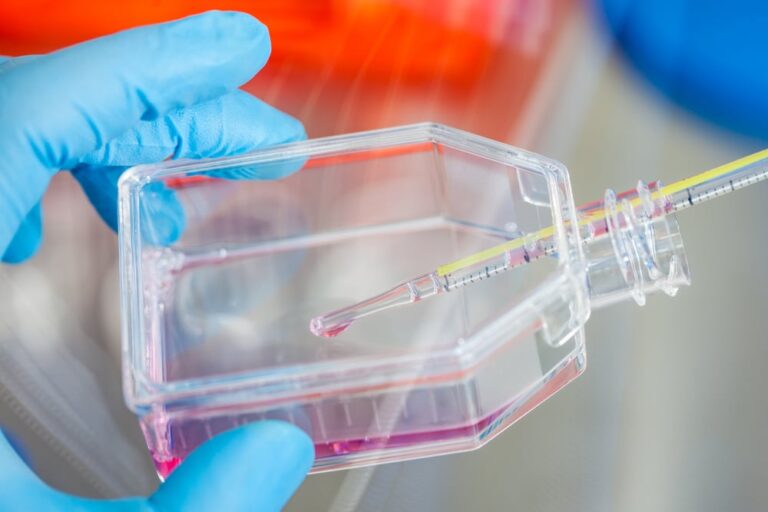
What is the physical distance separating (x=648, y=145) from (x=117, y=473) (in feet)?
2.82

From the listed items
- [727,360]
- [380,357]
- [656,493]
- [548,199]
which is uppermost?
[548,199]

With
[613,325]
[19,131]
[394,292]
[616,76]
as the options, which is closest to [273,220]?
[394,292]

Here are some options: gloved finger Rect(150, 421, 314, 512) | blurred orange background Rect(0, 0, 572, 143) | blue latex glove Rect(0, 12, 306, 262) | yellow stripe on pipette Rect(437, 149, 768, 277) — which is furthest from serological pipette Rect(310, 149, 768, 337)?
blurred orange background Rect(0, 0, 572, 143)

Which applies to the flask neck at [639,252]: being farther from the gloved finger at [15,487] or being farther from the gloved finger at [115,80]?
the gloved finger at [15,487]

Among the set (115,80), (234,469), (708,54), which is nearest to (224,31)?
(115,80)

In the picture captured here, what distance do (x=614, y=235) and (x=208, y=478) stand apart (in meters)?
0.45

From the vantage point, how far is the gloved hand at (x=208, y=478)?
28.1 inches

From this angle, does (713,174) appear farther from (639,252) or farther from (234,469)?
(234,469)

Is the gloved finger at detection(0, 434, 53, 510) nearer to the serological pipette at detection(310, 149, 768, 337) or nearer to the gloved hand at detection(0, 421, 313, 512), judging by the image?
the gloved hand at detection(0, 421, 313, 512)

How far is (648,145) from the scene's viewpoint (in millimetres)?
1141

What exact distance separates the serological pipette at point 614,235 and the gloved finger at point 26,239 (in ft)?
1.38

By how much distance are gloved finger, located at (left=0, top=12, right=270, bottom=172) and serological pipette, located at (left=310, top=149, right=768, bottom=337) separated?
303mm

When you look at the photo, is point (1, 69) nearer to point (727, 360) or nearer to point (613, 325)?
point (613, 325)

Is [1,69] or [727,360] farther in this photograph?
[727,360]
